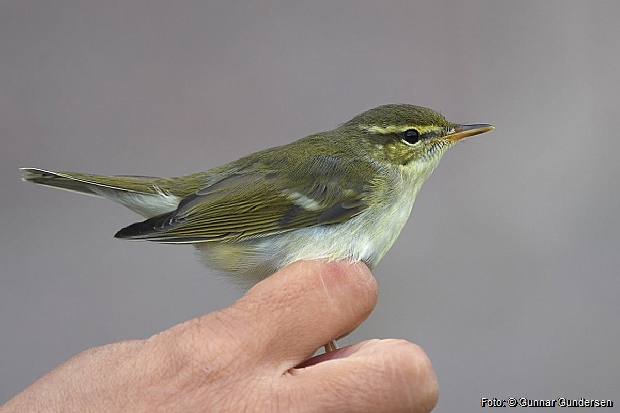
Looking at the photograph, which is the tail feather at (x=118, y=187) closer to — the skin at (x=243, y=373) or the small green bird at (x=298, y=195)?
the small green bird at (x=298, y=195)

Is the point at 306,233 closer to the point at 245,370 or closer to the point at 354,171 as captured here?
the point at 354,171

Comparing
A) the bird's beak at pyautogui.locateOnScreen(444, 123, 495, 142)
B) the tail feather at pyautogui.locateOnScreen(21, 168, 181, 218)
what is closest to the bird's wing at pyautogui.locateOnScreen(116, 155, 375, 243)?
the tail feather at pyautogui.locateOnScreen(21, 168, 181, 218)

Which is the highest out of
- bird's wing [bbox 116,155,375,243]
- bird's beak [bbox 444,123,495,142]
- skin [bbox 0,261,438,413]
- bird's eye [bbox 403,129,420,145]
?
bird's eye [bbox 403,129,420,145]

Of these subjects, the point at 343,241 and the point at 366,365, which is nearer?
the point at 366,365

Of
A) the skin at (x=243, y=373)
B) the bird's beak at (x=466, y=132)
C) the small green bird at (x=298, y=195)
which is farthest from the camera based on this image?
the bird's beak at (x=466, y=132)

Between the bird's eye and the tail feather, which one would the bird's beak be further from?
the tail feather

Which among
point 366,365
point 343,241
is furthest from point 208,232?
point 366,365

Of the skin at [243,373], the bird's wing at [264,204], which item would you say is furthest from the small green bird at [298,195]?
the skin at [243,373]
